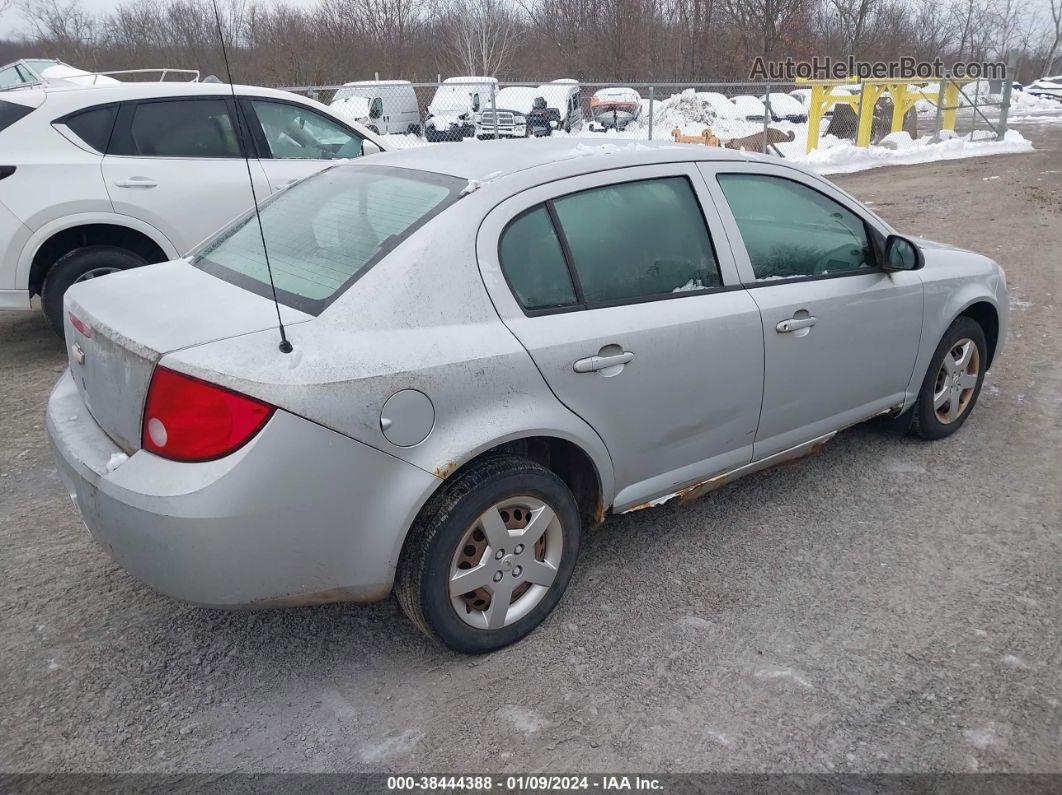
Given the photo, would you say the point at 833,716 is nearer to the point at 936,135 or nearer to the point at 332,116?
the point at 332,116

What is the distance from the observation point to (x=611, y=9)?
1339 inches

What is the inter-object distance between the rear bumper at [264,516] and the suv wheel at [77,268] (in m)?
3.58

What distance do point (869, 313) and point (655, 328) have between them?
4.22 ft

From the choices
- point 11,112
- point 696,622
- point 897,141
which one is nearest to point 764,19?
point 897,141

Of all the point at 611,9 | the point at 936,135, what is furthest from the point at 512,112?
the point at 611,9

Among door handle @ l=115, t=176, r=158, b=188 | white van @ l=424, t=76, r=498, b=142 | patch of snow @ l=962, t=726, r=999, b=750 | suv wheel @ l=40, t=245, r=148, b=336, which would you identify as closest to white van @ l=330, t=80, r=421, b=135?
white van @ l=424, t=76, r=498, b=142

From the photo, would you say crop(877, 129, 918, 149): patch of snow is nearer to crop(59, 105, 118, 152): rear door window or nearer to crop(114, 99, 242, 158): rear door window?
crop(114, 99, 242, 158): rear door window

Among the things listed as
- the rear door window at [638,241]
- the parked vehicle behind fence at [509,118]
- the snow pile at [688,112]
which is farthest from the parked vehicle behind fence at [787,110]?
the rear door window at [638,241]

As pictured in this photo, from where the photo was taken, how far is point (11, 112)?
220 inches

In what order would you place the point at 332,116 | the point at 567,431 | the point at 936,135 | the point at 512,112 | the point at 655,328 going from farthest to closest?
the point at 936,135 → the point at 512,112 → the point at 332,116 → the point at 655,328 → the point at 567,431

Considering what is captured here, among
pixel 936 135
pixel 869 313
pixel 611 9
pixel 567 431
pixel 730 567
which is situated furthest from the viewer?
pixel 611 9

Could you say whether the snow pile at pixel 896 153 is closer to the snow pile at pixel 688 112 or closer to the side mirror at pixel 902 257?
the snow pile at pixel 688 112

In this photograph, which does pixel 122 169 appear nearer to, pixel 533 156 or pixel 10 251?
pixel 10 251

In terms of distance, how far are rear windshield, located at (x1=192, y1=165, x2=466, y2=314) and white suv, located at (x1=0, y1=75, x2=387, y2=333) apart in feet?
7.31
